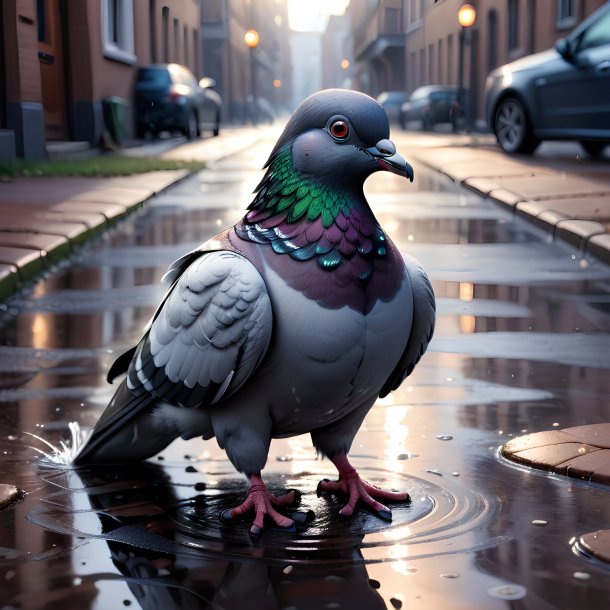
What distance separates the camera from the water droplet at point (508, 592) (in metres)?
2.36

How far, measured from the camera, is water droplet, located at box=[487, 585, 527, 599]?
2.36 m

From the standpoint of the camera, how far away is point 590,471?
3.14 m

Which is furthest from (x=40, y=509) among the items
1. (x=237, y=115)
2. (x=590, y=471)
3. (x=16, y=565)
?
(x=237, y=115)

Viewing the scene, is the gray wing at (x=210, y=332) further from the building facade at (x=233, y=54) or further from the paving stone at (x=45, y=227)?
the building facade at (x=233, y=54)

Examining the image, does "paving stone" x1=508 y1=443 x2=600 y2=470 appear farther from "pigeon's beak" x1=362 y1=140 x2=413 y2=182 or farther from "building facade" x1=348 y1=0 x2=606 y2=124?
"building facade" x1=348 y1=0 x2=606 y2=124

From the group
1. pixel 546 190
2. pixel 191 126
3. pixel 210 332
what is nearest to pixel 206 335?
pixel 210 332

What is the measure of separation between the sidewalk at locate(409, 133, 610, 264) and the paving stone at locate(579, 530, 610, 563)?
5.18 meters

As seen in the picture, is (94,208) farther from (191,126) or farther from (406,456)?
(191,126)

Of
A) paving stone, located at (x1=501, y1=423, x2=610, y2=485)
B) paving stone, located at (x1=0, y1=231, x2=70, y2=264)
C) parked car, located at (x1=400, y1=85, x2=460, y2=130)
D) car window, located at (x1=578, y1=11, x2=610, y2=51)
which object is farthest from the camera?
parked car, located at (x1=400, y1=85, x2=460, y2=130)

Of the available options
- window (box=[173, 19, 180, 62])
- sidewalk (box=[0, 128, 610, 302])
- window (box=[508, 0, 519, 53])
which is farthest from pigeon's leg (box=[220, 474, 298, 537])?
window (box=[173, 19, 180, 62])

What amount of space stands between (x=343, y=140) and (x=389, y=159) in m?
0.12

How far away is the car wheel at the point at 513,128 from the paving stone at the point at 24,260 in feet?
32.9

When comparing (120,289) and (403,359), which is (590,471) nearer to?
(403,359)

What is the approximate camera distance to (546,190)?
1159cm
